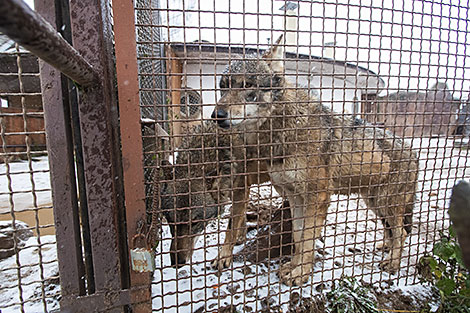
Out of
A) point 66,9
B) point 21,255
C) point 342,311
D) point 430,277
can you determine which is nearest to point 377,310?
point 342,311

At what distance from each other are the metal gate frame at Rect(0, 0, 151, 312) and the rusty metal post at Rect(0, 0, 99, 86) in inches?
11.6

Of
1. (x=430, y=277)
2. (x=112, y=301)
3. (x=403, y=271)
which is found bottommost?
(x=403, y=271)

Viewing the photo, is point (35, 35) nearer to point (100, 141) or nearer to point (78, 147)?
point (100, 141)

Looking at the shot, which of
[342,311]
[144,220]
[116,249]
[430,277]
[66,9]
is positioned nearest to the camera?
[66,9]

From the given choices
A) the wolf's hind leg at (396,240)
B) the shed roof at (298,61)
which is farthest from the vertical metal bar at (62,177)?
the wolf's hind leg at (396,240)

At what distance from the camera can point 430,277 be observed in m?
2.79

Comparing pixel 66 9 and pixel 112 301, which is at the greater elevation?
pixel 66 9

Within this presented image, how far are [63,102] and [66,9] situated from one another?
20.3 inches

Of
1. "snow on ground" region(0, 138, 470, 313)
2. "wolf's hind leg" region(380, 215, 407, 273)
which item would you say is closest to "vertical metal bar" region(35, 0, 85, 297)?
"snow on ground" region(0, 138, 470, 313)

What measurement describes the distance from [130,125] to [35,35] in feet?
3.07

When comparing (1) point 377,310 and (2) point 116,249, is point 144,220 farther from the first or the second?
(1) point 377,310

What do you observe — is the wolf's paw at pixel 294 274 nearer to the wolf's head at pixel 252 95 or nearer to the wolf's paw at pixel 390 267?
the wolf's paw at pixel 390 267

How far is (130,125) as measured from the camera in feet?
5.14

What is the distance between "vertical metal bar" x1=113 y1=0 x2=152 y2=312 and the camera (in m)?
1.50
